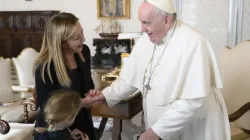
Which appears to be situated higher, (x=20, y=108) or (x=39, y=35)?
(x=39, y=35)

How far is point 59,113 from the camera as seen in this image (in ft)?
5.73

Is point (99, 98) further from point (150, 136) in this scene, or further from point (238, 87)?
point (238, 87)

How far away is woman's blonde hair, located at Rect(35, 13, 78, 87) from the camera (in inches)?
74.6

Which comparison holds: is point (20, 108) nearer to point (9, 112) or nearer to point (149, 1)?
point (9, 112)

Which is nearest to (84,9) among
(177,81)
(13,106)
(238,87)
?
(13,106)

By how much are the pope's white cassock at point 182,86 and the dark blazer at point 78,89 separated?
324mm

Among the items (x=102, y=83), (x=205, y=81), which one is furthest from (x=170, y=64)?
(x=102, y=83)

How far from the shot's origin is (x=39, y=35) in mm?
7156

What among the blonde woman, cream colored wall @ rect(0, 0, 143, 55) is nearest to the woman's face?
the blonde woman

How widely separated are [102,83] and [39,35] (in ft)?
13.6

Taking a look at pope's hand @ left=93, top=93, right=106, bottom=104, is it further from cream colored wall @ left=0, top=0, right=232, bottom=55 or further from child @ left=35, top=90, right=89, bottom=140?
cream colored wall @ left=0, top=0, right=232, bottom=55

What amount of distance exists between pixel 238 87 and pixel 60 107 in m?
1.76

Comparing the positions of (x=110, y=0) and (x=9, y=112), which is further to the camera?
(x=110, y=0)

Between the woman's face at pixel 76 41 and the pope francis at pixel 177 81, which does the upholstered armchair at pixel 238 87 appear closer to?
the pope francis at pixel 177 81
